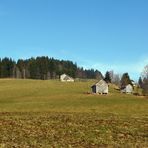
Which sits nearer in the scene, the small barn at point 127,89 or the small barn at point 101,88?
the small barn at point 101,88

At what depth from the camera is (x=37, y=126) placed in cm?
2348

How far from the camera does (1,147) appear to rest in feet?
53.6

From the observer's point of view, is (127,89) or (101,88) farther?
(127,89)

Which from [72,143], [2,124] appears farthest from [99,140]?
[2,124]

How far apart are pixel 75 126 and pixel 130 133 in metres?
3.55

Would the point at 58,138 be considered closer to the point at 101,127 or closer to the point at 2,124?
the point at 101,127

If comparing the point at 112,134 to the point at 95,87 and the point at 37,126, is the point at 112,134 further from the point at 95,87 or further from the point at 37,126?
the point at 95,87

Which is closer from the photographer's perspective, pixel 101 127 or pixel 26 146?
pixel 26 146

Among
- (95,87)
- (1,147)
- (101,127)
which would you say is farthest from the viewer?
(95,87)

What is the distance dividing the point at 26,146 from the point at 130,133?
6.55 metres

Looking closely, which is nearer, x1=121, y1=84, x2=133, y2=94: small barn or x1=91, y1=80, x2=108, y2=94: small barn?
x1=91, y1=80, x2=108, y2=94: small barn

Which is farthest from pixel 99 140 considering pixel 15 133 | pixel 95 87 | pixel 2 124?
pixel 95 87

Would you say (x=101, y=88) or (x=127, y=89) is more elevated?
(x=101, y=88)

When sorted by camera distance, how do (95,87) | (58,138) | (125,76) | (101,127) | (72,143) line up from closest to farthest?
(72,143) < (58,138) < (101,127) < (95,87) < (125,76)
